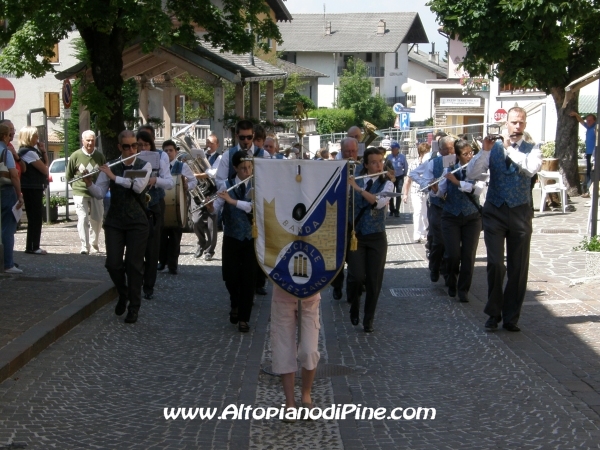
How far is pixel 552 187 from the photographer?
78.1ft

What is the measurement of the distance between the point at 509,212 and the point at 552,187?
15.1 m

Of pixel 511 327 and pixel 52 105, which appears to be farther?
pixel 52 105

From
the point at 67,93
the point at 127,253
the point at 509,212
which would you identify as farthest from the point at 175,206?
the point at 67,93

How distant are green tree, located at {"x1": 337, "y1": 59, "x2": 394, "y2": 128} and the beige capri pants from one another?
6785cm

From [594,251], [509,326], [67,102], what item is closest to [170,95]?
[67,102]

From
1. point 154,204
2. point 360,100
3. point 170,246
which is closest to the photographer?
point 154,204

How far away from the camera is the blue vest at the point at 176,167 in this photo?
43.7 feet

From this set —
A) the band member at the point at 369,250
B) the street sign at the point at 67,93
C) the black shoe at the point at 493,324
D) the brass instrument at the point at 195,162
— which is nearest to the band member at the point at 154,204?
the band member at the point at 369,250

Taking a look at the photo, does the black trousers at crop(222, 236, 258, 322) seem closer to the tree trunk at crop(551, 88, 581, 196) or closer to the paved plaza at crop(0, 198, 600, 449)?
the paved plaza at crop(0, 198, 600, 449)

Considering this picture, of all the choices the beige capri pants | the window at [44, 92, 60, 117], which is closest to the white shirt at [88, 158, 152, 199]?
the beige capri pants

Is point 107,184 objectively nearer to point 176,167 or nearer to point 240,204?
point 240,204

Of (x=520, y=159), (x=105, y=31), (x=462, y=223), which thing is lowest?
(x=462, y=223)

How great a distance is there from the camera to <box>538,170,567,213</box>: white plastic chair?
77.5 ft

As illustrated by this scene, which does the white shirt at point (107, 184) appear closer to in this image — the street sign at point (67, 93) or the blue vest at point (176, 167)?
the blue vest at point (176, 167)
